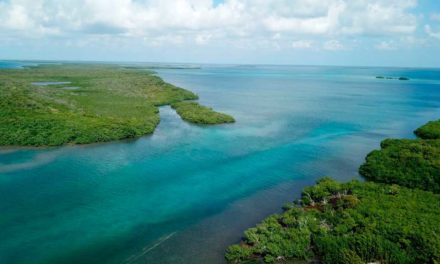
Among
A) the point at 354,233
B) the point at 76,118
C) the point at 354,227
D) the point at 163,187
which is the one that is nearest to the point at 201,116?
the point at 76,118

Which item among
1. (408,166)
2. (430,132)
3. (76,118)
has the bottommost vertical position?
(408,166)

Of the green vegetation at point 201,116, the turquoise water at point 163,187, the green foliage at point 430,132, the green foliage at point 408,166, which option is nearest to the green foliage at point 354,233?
the turquoise water at point 163,187

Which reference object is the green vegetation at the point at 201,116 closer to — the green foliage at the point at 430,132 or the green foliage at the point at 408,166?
the green foliage at the point at 408,166

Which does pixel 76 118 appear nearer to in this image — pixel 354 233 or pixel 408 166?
pixel 354 233

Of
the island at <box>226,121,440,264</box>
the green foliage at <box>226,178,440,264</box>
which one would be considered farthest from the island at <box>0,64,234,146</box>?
the green foliage at <box>226,178,440,264</box>

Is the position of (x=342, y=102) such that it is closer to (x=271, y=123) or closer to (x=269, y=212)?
(x=271, y=123)

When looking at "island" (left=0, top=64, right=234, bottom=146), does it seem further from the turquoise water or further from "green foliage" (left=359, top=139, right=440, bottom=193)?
"green foliage" (left=359, top=139, right=440, bottom=193)
